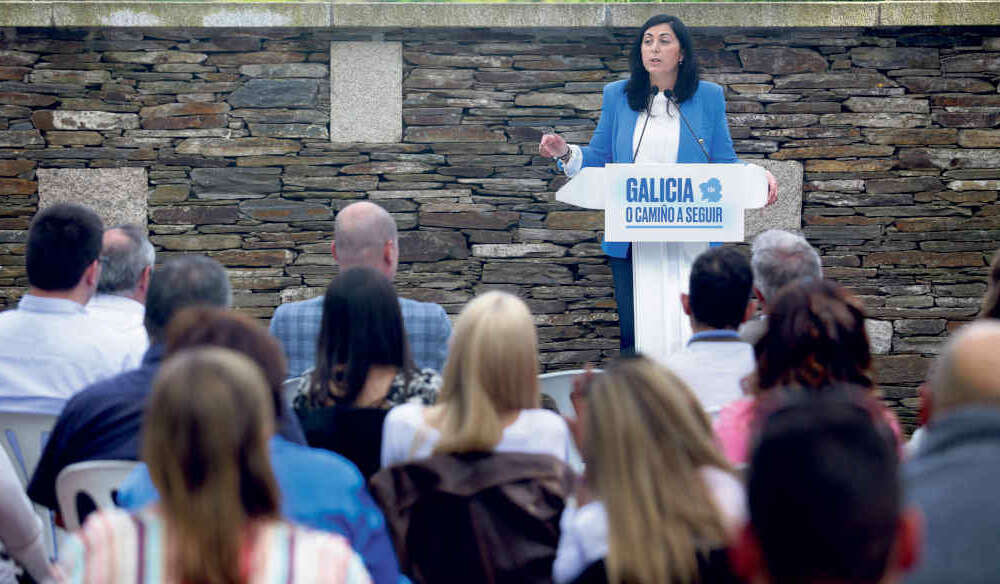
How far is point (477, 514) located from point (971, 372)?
3.16 ft

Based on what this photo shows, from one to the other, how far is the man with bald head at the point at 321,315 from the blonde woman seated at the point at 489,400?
888mm

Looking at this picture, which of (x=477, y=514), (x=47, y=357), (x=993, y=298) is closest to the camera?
(x=477, y=514)

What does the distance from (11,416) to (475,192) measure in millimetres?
2993

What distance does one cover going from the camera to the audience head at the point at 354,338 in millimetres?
2670

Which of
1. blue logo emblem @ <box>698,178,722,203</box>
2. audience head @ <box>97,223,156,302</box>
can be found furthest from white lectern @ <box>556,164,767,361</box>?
audience head @ <box>97,223,156,302</box>

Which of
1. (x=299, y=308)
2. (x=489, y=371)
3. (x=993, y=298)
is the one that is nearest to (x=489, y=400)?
(x=489, y=371)

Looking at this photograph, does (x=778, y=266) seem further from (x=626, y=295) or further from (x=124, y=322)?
(x=124, y=322)

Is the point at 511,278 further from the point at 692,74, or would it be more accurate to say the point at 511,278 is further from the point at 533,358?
the point at 533,358

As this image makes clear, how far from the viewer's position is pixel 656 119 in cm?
437

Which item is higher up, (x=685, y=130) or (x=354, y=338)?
(x=685, y=130)

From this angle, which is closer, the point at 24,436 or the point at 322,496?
the point at 322,496

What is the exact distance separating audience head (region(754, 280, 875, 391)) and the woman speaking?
164 centimetres

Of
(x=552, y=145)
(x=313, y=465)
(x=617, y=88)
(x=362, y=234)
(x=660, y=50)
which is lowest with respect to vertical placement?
(x=313, y=465)

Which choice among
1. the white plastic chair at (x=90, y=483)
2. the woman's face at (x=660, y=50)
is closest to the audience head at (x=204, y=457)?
the white plastic chair at (x=90, y=483)
